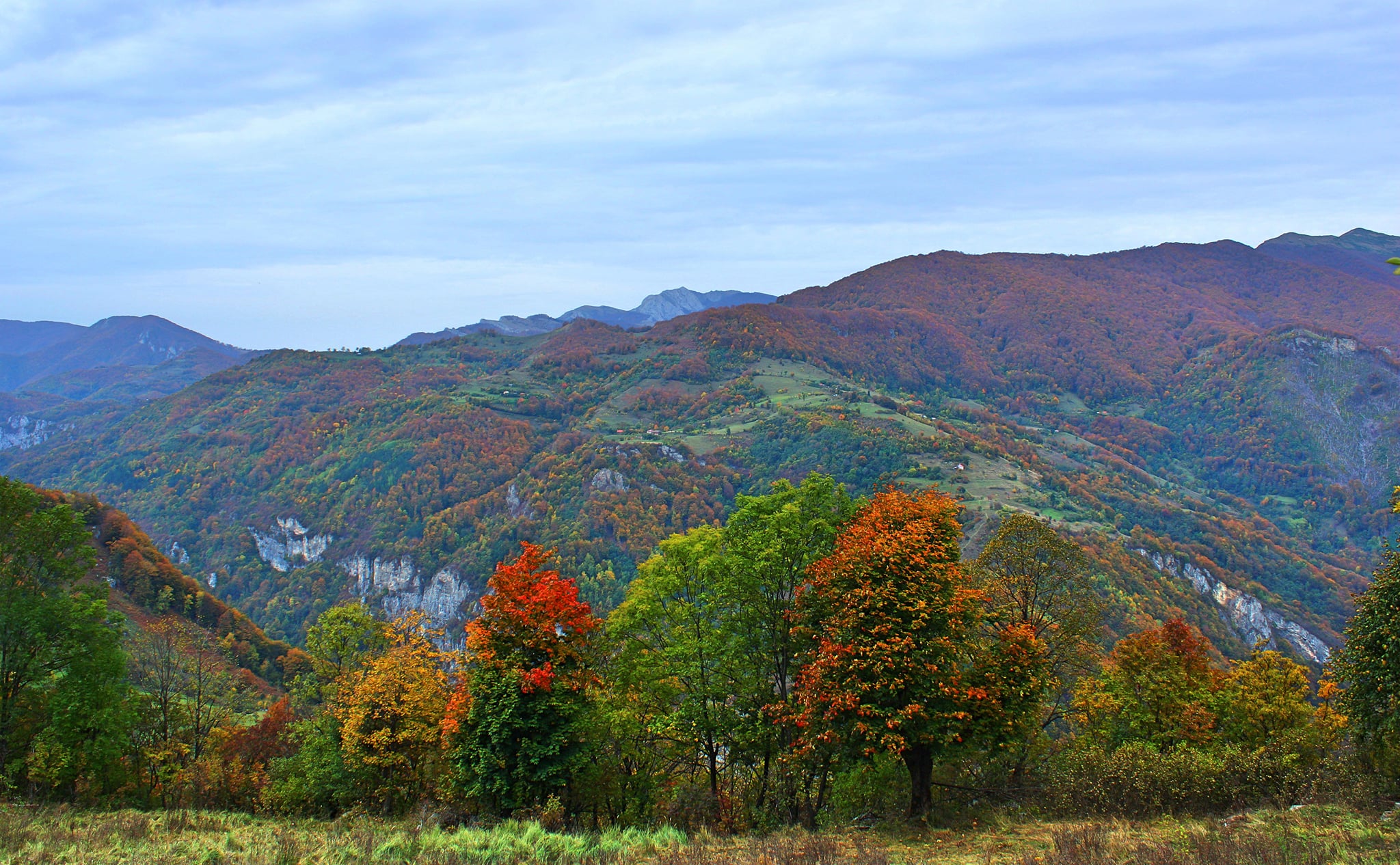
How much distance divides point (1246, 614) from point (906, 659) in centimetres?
17459

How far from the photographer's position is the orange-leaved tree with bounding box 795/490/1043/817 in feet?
63.8

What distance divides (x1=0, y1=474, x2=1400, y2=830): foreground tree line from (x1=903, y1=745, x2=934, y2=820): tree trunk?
10cm

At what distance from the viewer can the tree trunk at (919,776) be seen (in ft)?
68.4

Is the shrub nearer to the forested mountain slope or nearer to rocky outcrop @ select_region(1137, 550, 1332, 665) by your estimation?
the forested mountain slope

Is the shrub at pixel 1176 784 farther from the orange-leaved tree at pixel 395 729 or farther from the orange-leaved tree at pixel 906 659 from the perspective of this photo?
the orange-leaved tree at pixel 395 729

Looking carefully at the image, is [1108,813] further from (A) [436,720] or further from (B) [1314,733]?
(A) [436,720]

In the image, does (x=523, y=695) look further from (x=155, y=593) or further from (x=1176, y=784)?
(x=155, y=593)

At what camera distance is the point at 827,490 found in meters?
25.0

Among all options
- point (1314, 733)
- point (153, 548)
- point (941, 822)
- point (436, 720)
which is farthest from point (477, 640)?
point (153, 548)

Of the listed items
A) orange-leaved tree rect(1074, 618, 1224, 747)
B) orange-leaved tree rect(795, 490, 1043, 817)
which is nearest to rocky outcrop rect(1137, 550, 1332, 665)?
orange-leaved tree rect(1074, 618, 1224, 747)

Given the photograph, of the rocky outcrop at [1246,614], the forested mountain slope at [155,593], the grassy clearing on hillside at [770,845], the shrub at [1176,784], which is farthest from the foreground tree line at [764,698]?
the rocky outcrop at [1246,614]

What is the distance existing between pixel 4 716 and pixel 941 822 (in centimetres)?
3087

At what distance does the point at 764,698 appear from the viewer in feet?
77.5

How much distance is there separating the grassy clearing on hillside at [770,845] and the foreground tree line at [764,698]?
2454mm
